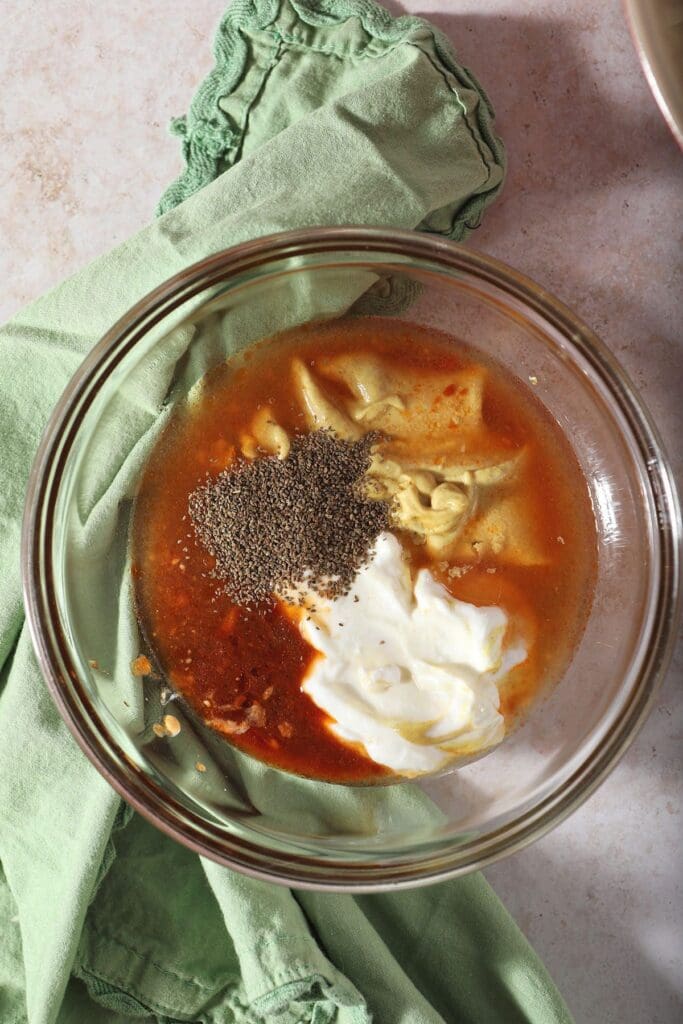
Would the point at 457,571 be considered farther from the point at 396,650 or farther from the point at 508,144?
the point at 508,144

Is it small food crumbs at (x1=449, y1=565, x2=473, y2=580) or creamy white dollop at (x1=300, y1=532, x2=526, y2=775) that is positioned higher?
small food crumbs at (x1=449, y1=565, x2=473, y2=580)

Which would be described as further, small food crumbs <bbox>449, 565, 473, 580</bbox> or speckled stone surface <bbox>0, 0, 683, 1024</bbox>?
speckled stone surface <bbox>0, 0, 683, 1024</bbox>

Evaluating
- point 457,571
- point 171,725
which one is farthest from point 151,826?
point 457,571

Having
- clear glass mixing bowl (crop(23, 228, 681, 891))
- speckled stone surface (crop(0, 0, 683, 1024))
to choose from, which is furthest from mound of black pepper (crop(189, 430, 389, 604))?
speckled stone surface (crop(0, 0, 683, 1024))

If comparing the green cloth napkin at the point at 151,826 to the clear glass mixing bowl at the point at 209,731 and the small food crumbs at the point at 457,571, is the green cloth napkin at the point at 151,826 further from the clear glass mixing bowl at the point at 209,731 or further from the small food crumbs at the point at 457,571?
the small food crumbs at the point at 457,571

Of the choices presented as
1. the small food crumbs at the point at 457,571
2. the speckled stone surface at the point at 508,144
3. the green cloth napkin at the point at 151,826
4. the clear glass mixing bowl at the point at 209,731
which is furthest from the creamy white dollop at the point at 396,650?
the speckled stone surface at the point at 508,144

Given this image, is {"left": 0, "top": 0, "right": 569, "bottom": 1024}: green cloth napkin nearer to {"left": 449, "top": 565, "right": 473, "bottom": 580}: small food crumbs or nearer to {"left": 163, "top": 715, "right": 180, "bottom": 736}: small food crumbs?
{"left": 163, "top": 715, "right": 180, "bottom": 736}: small food crumbs

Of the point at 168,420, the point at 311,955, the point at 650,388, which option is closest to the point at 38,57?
the point at 168,420

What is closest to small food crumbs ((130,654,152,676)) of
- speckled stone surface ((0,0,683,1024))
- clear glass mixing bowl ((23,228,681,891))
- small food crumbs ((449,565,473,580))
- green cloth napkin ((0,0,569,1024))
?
clear glass mixing bowl ((23,228,681,891))
